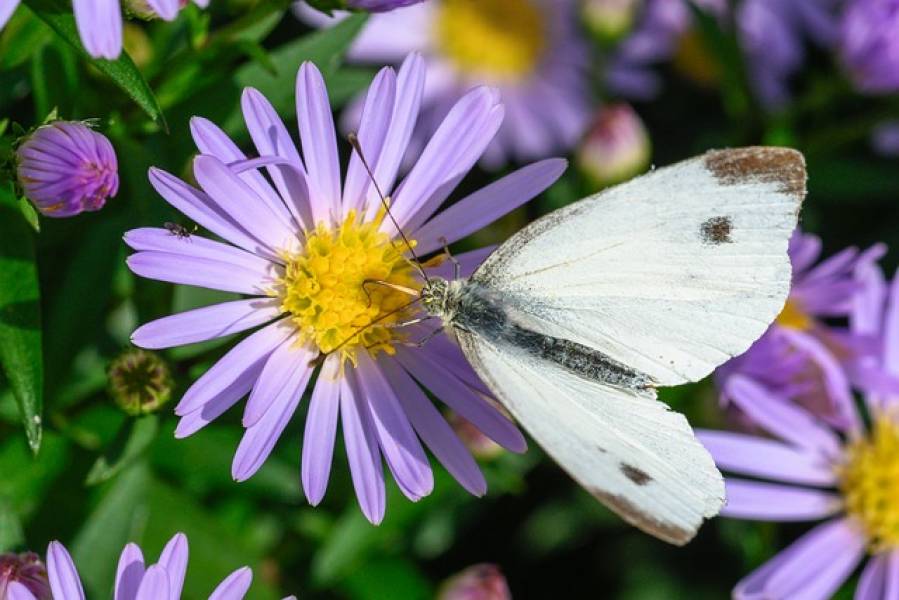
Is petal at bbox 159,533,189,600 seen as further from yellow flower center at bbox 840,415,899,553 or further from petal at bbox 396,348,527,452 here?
yellow flower center at bbox 840,415,899,553

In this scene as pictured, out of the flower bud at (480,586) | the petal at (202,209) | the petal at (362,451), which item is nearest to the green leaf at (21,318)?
the petal at (202,209)

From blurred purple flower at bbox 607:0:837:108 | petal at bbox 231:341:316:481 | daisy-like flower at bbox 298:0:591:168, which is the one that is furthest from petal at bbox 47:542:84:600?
blurred purple flower at bbox 607:0:837:108

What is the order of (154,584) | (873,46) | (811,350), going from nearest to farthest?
(154,584), (811,350), (873,46)

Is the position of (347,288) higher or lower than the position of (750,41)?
higher

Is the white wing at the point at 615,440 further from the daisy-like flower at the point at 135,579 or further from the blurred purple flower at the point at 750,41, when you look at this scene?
the blurred purple flower at the point at 750,41

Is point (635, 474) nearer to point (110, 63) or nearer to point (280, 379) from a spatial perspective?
point (280, 379)

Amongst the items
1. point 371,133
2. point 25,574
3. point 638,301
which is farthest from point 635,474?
point 25,574

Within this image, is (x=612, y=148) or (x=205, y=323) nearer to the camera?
(x=205, y=323)

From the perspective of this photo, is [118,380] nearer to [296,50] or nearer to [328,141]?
[328,141]
